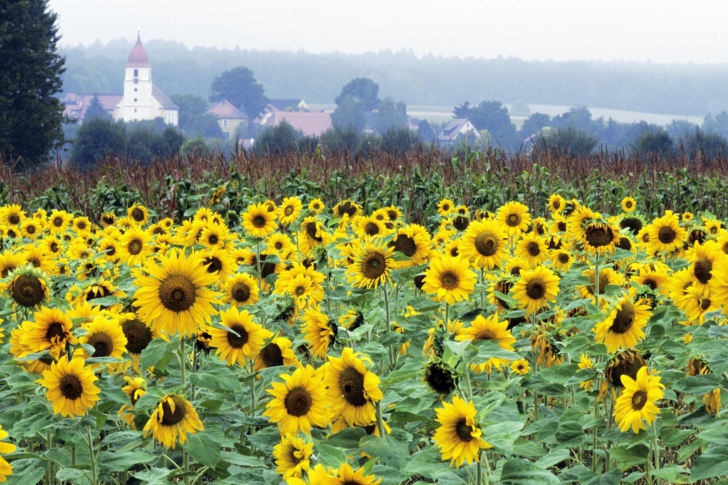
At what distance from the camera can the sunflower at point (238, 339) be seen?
3.13 meters

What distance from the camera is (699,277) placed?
3.45 meters

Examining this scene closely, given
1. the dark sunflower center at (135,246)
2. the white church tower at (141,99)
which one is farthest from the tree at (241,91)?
the dark sunflower center at (135,246)

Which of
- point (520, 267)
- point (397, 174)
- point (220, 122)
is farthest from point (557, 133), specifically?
point (220, 122)

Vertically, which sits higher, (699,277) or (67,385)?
(699,277)

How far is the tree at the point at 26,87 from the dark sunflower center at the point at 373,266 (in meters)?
33.4

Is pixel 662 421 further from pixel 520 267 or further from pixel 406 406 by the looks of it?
pixel 520 267

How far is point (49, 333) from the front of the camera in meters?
2.90

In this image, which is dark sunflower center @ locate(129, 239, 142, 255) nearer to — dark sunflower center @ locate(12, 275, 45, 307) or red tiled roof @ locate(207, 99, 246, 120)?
dark sunflower center @ locate(12, 275, 45, 307)

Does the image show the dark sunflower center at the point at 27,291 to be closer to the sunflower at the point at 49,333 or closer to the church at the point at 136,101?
the sunflower at the point at 49,333

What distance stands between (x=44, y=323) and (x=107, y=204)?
9864mm

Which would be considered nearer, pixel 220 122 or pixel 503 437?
pixel 503 437

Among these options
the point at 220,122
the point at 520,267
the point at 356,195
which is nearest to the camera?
the point at 520,267

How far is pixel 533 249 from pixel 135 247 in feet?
7.68

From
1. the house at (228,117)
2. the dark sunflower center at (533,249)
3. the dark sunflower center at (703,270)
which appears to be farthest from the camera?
the house at (228,117)
